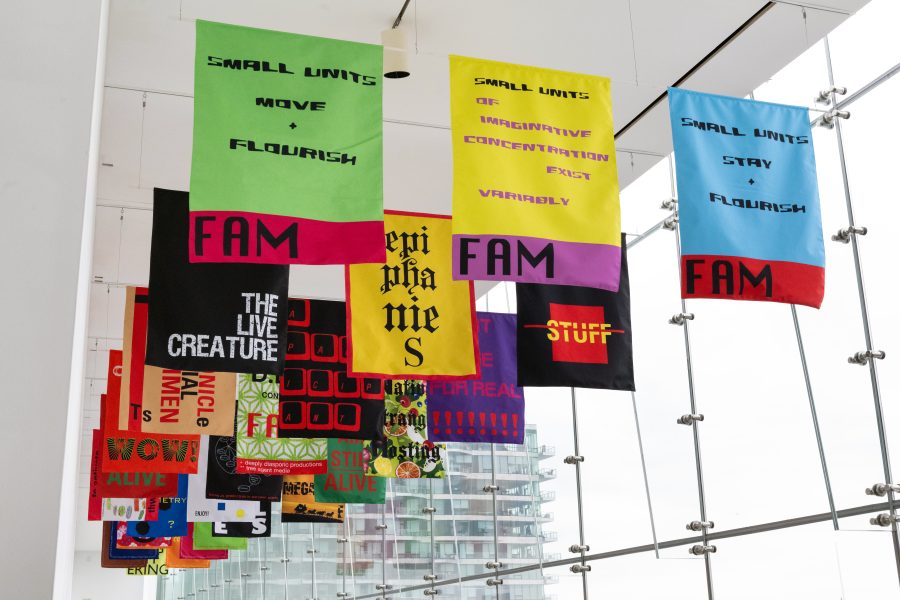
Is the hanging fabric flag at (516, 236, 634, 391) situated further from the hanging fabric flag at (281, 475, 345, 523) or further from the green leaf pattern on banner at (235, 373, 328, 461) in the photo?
the hanging fabric flag at (281, 475, 345, 523)

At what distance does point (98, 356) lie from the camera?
14.0 meters

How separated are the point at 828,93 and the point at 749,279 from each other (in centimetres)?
261

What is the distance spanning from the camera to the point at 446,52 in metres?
7.26

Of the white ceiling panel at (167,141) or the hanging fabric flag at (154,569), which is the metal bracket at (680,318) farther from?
the hanging fabric flag at (154,569)

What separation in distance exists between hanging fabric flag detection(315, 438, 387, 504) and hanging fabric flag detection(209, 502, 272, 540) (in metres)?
1.88

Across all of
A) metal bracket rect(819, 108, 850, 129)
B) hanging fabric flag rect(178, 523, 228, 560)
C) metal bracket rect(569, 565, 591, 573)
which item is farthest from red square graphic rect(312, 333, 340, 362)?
hanging fabric flag rect(178, 523, 228, 560)

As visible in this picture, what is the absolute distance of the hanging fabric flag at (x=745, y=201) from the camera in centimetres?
546

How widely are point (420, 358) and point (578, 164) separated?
211 centimetres

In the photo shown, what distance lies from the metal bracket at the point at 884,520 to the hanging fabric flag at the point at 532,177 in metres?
2.67

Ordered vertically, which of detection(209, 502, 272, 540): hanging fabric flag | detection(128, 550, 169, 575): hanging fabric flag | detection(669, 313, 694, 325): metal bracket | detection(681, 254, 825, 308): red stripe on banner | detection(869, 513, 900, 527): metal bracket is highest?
detection(669, 313, 694, 325): metal bracket

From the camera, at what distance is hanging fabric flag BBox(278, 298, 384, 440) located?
8.50 m

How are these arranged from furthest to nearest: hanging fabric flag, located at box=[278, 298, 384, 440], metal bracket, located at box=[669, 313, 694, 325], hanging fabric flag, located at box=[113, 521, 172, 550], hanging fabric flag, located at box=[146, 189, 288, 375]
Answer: hanging fabric flag, located at box=[113, 521, 172, 550]
metal bracket, located at box=[669, 313, 694, 325]
hanging fabric flag, located at box=[278, 298, 384, 440]
hanging fabric flag, located at box=[146, 189, 288, 375]

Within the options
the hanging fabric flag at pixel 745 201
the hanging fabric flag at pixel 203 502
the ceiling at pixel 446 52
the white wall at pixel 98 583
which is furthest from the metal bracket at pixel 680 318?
the white wall at pixel 98 583

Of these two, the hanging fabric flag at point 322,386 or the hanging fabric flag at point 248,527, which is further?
the hanging fabric flag at point 248,527
